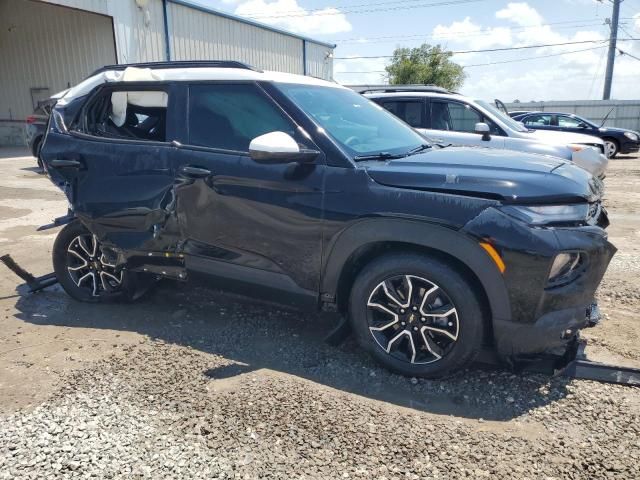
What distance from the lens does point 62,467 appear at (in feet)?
7.91

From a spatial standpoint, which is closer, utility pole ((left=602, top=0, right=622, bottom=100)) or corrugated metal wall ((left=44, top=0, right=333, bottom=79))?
corrugated metal wall ((left=44, top=0, right=333, bottom=79))

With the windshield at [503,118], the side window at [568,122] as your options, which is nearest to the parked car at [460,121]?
the windshield at [503,118]

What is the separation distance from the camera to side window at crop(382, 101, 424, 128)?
26.8 feet

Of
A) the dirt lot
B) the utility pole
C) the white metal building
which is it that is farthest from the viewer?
the utility pole

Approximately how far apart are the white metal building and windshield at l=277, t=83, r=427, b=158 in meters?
14.6

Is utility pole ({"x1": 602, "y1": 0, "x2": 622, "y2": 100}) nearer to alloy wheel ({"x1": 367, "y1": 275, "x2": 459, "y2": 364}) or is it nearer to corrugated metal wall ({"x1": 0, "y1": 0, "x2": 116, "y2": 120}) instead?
corrugated metal wall ({"x1": 0, "y1": 0, "x2": 116, "y2": 120})

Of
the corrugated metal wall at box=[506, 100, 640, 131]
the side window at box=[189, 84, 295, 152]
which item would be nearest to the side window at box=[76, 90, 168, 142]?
the side window at box=[189, 84, 295, 152]

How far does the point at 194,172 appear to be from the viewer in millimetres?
3600

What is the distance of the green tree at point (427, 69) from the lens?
112ft

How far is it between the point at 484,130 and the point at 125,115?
482 centimetres

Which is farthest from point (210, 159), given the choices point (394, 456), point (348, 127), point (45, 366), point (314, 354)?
point (394, 456)

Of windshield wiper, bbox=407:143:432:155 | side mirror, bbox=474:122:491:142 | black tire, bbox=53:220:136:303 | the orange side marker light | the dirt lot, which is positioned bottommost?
the dirt lot

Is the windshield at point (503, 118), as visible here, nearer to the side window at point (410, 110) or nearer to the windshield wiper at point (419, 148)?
the side window at point (410, 110)

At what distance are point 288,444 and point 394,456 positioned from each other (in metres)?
0.53
